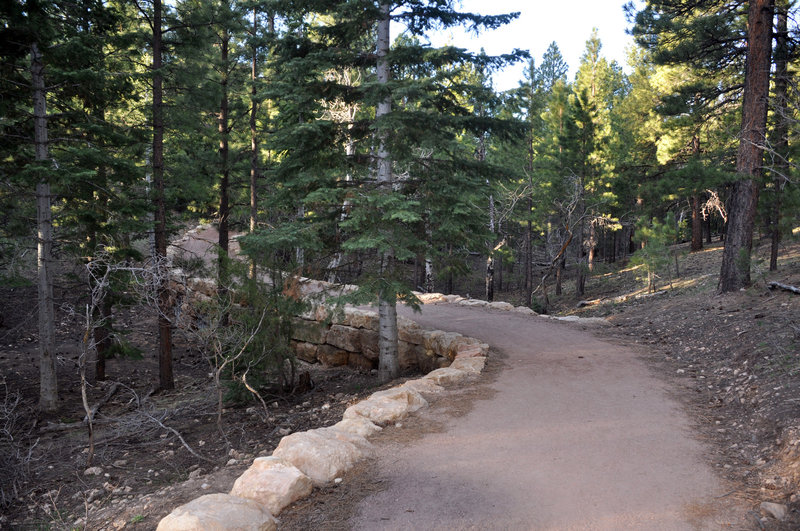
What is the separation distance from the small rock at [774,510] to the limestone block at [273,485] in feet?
12.0

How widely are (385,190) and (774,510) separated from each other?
6276 mm

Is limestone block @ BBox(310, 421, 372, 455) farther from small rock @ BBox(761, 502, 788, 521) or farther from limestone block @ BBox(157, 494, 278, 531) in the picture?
Result: small rock @ BBox(761, 502, 788, 521)

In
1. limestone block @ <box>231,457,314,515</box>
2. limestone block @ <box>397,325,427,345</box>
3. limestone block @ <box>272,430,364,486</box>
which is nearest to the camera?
limestone block @ <box>231,457,314,515</box>

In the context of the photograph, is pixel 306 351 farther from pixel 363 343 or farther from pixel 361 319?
pixel 361 319

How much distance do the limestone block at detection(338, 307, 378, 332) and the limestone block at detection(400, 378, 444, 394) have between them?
483 cm

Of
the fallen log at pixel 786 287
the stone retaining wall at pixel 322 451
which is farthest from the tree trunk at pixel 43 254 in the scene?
the fallen log at pixel 786 287

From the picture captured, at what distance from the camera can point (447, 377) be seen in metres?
7.27

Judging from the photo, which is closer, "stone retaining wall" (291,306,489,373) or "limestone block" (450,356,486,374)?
"limestone block" (450,356,486,374)

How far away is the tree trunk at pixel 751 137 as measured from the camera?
1023 cm

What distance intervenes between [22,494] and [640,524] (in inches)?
313

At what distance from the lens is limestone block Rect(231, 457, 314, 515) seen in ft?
12.5

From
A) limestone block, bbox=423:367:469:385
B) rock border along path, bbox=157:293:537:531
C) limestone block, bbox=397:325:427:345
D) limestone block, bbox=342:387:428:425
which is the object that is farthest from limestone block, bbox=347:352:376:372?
limestone block, bbox=342:387:428:425

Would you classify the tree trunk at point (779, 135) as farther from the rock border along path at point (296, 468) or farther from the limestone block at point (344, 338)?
the limestone block at point (344, 338)

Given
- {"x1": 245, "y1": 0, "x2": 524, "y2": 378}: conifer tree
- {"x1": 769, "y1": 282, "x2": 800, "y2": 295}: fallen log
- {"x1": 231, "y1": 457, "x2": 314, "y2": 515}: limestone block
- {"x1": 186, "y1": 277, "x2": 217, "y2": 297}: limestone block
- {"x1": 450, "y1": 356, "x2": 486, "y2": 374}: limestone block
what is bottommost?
{"x1": 450, "y1": 356, "x2": 486, "y2": 374}: limestone block
